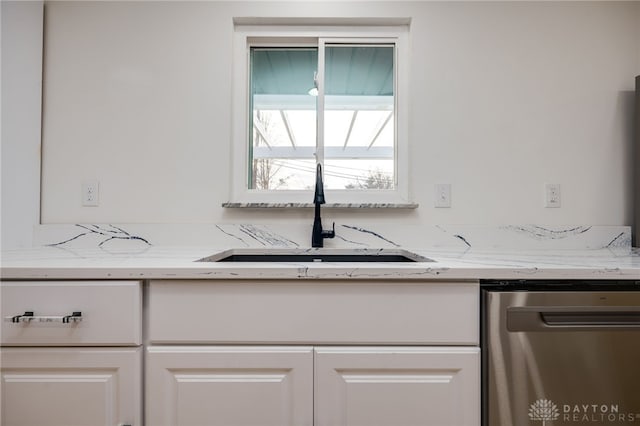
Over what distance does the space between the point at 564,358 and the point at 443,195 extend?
774mm

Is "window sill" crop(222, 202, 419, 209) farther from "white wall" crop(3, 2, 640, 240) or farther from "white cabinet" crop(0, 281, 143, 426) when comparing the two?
"white cabinet" crop(0, 281, 143, 426)

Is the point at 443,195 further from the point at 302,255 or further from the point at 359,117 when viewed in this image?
the point at 302,255

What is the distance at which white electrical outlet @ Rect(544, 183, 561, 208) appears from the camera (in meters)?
1.51

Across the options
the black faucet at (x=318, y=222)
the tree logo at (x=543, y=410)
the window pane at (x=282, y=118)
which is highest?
the window pane at (x=282, y=118)

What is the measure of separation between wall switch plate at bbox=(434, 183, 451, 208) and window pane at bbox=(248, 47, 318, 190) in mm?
558

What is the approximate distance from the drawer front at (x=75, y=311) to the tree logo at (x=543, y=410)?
3.40 feet

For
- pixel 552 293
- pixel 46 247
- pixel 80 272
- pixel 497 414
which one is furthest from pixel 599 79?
pixel 46 247

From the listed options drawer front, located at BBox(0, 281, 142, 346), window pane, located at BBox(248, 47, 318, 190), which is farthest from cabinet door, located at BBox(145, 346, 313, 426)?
window pane, located at BBox(248, 47, 318, 190)

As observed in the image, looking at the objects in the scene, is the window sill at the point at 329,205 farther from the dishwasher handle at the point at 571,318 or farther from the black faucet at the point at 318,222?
the dishwasher handle at the point at 571,318

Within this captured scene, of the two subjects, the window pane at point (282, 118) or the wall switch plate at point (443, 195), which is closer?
the wall switch plate at point (443, 195)

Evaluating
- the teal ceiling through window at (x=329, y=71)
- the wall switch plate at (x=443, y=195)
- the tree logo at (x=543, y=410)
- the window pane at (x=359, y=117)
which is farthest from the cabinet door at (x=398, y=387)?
the teal ceiling through window at (x=329, y=71)

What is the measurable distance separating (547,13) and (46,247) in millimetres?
2353

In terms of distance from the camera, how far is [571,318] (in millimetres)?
909

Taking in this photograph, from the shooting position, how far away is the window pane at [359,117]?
5.32ft
